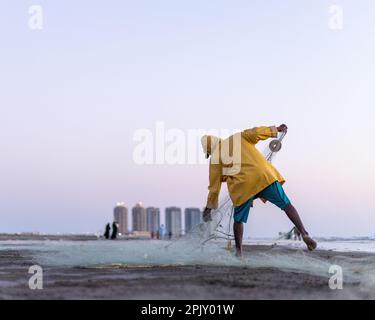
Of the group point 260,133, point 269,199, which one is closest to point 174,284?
point 269,199

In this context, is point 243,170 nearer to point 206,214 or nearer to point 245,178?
point 245,178

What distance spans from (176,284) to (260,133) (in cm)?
330

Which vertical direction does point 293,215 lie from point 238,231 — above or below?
above

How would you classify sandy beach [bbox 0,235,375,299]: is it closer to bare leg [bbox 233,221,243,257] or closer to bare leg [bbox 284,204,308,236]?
bare leg [bbox 233,221,243,257]

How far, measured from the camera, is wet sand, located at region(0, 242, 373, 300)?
405cm

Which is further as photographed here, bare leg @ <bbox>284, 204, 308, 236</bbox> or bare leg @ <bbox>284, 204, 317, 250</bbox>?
bare leg @ <bbox>284, 204, 308, 236</bbox>

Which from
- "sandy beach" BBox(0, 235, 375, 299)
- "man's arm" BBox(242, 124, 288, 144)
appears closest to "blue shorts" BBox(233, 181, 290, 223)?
"man's arm" BBox(242, 124, 288, 144)

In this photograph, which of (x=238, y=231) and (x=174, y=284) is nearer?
(x=174, y=284)

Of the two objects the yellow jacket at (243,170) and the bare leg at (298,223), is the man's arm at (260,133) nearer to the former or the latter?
the yellow jacket at (243,170)

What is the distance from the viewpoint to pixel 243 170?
23.6ft

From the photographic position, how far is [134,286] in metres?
4.50
